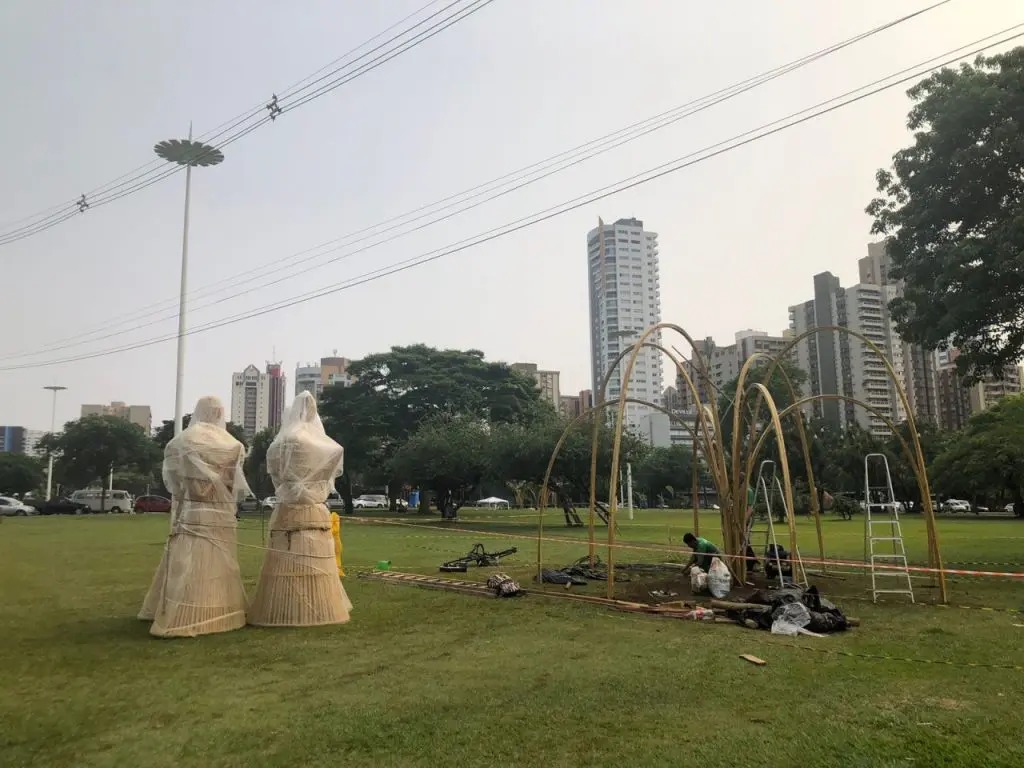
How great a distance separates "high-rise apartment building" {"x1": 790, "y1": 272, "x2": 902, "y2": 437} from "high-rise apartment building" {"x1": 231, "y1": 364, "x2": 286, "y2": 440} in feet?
222

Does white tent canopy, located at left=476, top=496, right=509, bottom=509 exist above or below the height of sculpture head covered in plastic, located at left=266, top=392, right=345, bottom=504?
below

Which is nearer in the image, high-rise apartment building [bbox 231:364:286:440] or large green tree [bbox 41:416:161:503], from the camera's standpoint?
large green tree [bbox 41:416:161:503]

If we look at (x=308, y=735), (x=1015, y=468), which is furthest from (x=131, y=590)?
(x=1015, y=468)

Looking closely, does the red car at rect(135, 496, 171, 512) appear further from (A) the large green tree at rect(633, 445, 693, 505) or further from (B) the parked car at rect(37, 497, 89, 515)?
(A) the large green tree at rect(633, 445, 693, 505)

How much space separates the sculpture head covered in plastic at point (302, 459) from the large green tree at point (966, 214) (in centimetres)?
1166

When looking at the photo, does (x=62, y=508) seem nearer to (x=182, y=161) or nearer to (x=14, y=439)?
(x=182, y=161)

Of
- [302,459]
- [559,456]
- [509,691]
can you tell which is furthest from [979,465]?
[509,691]

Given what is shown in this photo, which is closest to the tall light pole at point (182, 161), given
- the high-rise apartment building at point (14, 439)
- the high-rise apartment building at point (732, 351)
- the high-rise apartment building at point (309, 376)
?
the high-rise apartment building at point (732, 351)

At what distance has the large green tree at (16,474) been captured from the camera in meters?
59.3

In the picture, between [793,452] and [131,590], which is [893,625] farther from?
[793,452]

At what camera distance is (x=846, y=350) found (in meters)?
68.1

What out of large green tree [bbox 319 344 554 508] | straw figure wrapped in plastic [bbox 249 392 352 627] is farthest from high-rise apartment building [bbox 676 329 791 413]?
straw figure wrapped in plastic [bbox 249 392 352 627]

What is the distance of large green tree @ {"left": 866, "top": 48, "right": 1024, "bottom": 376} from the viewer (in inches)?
523

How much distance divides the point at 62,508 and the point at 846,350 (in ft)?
212
